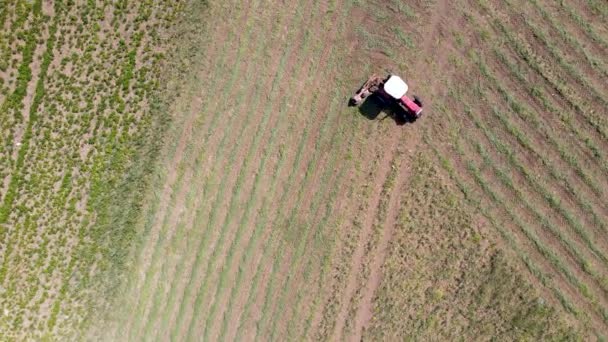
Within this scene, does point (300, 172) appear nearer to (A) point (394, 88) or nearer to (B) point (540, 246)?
(A) point (394, 88)

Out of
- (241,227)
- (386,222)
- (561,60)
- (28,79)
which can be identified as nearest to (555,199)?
(561,60)

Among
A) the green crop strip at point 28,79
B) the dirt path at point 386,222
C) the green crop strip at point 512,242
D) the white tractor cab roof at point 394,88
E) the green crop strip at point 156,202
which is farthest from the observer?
the green crop strip at point 28,79

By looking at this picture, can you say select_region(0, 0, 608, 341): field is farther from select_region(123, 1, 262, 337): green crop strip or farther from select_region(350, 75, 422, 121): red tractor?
select_region(350, 75, 422, 121): red tractor

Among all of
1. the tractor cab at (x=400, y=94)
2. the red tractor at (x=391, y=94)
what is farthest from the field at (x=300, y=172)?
the tractor cab at (x=400, y=94)

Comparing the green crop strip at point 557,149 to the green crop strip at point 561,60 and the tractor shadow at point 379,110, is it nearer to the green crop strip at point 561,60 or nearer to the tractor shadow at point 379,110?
the green crop strip at point 561,60

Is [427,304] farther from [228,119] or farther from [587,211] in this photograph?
[228,119]

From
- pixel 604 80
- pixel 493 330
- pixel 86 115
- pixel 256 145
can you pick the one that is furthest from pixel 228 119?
pixel 604 80

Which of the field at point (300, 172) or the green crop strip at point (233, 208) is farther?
the green crop strip at point (233, 208)
